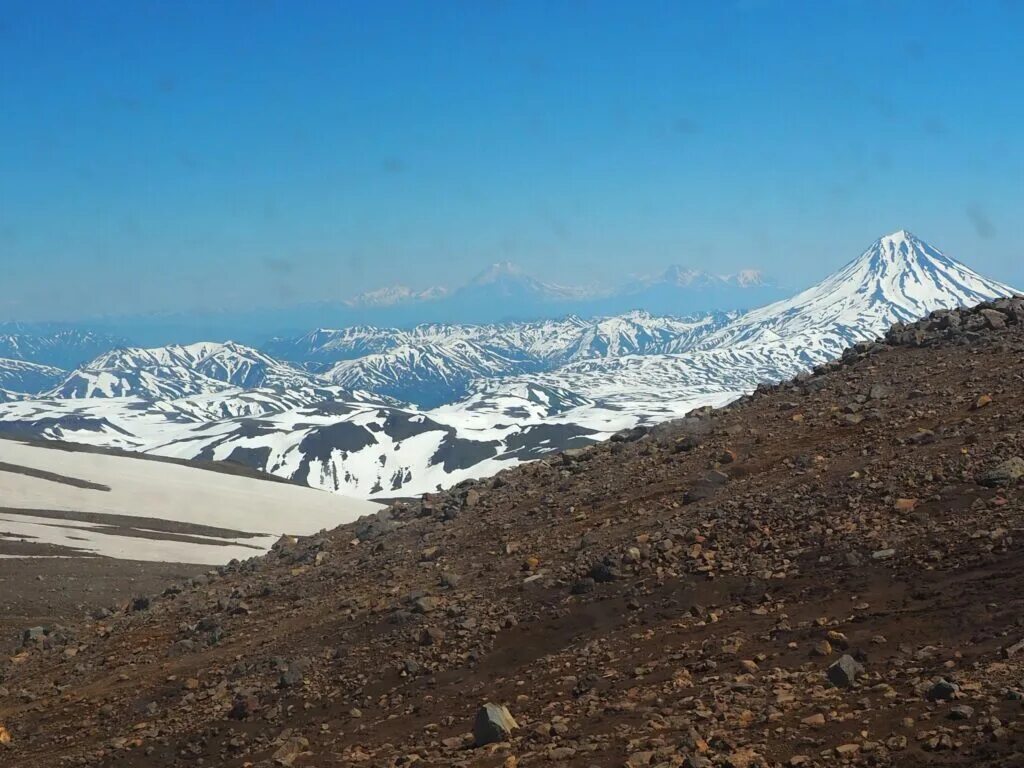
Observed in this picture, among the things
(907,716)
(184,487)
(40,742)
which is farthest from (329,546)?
(184,487)

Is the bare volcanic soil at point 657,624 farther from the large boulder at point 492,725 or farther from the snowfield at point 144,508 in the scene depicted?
the snowfield at point 144,508

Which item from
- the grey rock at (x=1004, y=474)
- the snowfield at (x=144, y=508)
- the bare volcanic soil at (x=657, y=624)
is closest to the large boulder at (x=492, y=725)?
the bare volcanic soil at (x=657, y=624)

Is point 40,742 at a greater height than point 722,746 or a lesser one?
lesser

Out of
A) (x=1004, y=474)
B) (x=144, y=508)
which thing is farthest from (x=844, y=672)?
(x=144, y=508)

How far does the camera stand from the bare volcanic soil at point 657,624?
10.4 meters

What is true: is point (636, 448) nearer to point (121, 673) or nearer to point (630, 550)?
point (630, 550)

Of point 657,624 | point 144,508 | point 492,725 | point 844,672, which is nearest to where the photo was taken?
point 844,672

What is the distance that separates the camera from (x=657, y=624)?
13.9m

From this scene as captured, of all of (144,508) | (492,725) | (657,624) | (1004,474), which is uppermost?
(1004,474)

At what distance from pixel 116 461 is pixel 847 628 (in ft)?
362

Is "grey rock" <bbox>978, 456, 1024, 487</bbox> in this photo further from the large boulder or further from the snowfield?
the snowfield

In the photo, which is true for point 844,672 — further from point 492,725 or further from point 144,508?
point 144,508

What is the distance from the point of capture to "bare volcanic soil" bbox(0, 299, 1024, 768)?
10375mm

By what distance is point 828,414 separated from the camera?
2156 centimetres
